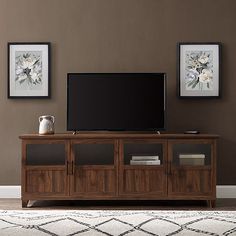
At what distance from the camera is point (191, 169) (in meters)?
4.50

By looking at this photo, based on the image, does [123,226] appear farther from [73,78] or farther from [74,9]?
[74,9]

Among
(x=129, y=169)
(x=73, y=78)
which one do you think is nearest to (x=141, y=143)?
(x=129, y=169)

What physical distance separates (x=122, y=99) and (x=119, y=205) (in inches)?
40.0

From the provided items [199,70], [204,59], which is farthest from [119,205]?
[204,59]

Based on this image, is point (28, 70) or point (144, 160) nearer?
point (144, 160)

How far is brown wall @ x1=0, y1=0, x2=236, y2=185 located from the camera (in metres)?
5.02

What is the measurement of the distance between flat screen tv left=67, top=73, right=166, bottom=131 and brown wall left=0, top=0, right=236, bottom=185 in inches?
12.5

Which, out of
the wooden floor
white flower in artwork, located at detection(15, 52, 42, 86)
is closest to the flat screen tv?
white flower in artwork, located at detection(15, 52, 42, 86)

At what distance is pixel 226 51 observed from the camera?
503cm

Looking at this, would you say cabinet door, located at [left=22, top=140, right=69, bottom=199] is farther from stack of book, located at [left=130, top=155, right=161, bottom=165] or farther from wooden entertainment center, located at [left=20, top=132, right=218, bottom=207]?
stack of book, located at [left=130, top=155, right=161, bottom=165]

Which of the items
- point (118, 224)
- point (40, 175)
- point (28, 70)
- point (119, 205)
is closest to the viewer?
point (118, 224)

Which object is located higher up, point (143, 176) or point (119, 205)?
point (143, 176)

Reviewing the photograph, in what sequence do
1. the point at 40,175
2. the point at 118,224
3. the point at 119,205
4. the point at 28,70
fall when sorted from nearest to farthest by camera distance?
the point at 118,224 → the point at 40,175 → the point at 119,205 → the point at 28,70

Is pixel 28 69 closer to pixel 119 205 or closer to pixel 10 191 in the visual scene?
pixel 10 191
